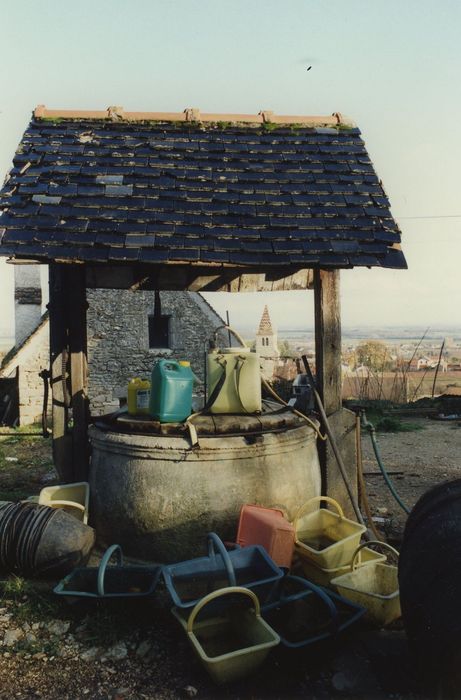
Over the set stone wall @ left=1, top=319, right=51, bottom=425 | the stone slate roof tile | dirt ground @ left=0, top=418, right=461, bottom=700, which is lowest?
dirt ground @ left=0, top=418, right=461, bottom=700

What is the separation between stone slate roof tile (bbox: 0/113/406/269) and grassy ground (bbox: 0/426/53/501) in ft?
10.8

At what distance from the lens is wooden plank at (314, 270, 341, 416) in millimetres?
5770

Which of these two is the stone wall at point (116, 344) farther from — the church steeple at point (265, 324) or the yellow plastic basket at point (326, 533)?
the church steeple at point (265, 324)

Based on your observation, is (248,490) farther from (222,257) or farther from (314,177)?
(314,177)

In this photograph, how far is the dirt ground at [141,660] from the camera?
3453mm

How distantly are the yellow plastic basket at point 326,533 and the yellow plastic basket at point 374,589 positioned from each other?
0.18 m

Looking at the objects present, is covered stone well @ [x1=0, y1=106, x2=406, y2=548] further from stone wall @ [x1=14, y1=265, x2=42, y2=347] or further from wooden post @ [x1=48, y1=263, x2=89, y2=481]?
stone wall @ [x1=14, y1=265, x2=42, y2=347]

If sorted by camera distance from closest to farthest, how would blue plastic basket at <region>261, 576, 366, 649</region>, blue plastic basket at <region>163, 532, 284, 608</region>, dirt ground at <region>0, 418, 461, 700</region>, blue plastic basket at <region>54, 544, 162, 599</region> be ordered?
dirt ground at <region>0, 418, 461, 700</region>, blue plastic basket at <region>261, 576, 366, 649</region>, blue plastic basket at <region>163, 532, 284, 608</region>, blue plastic basket at <region>54, 544, 162, 599</region>

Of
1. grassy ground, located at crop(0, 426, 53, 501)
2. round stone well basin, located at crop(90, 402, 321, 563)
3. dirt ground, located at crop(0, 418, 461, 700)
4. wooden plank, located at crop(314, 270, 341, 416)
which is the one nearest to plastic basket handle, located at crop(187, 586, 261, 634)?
dirt ground, located at crop(0, 418, 461, 700)

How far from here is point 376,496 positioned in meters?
7.73

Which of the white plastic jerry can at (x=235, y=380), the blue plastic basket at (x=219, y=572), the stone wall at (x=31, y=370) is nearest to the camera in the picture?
the blue plastic basket at (x=219, y=572)

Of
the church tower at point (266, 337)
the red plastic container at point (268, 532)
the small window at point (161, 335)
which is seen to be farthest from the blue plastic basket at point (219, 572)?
the church tower at point (266, 337)

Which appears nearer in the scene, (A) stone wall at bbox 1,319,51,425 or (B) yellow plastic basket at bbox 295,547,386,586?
(B) yellow plastic basket at bbox 295,547,386,586

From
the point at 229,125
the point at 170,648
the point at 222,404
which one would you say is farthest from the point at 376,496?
the point at 229,125
